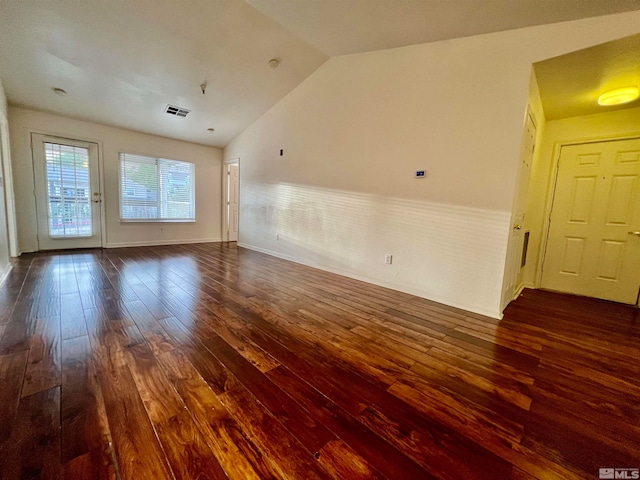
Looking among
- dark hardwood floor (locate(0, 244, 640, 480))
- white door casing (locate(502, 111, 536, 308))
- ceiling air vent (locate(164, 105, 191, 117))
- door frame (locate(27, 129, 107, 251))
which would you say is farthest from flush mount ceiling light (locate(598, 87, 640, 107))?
door frame (locate(27, 129, 107, 251))

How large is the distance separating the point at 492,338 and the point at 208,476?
2193 millimetres

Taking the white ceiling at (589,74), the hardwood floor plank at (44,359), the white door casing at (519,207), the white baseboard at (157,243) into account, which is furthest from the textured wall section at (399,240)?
the hardwood floor plank at (44,359)

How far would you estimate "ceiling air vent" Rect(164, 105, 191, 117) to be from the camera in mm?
4415

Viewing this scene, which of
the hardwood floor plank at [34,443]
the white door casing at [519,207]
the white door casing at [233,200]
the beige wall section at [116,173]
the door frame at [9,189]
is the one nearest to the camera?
the hardwood floor plank at [34,443]

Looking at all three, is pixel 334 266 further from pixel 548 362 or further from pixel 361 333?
pixel 548 362

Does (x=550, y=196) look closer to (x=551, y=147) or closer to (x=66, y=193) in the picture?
(x=551, y=147)

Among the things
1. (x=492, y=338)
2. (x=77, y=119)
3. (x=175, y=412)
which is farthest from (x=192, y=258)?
(x=492, y=338)

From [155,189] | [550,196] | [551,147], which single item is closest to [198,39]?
[155,189]

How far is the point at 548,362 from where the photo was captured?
1.78 meters

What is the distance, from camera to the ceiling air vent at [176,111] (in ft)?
14.5

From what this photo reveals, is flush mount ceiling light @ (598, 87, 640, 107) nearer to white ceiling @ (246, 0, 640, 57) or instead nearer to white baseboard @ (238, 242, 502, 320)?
white ceiling @ (246, 0, 640, 57)

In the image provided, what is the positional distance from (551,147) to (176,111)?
6057 millimetres

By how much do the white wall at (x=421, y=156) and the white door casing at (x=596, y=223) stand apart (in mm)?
1888

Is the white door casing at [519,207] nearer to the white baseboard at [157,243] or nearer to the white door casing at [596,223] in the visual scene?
the white door casing at [596,223]
